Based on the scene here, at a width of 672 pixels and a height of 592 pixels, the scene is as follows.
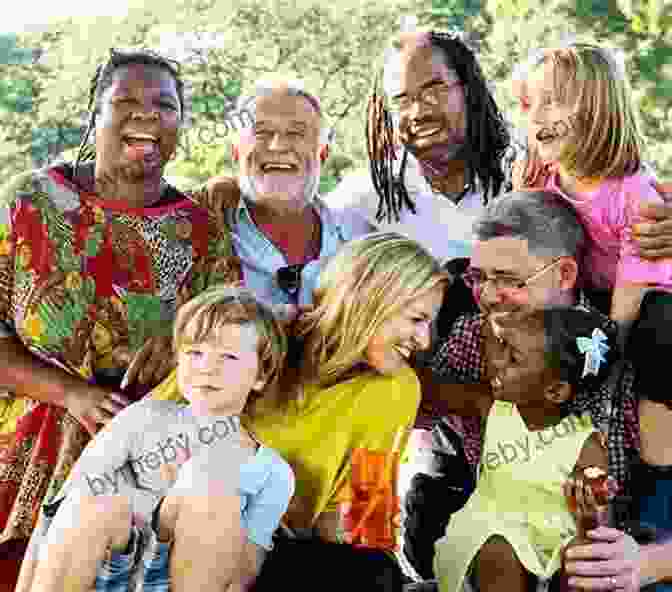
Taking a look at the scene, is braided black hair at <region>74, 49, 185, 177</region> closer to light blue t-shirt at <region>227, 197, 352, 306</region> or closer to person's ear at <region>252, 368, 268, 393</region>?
light blue t-shirt at <region>227, 197, 352, 306</region>

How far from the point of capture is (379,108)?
144 inches

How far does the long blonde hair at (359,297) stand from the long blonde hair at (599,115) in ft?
1.63

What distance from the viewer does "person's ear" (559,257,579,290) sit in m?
3.00

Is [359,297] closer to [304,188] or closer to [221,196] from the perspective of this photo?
[304,188]

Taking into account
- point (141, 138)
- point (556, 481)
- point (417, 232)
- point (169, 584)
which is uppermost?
point (141, 138)

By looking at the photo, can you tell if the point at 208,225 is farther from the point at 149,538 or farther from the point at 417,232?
the point at 149,538

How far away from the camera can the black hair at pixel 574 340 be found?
2.86 metres

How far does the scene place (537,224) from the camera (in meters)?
3.02

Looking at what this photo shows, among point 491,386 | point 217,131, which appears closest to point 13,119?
point 217,131

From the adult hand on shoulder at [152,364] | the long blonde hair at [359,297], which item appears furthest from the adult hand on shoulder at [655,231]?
the adult hand on shoulder at [152,364]

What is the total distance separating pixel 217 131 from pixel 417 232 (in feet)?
2.79

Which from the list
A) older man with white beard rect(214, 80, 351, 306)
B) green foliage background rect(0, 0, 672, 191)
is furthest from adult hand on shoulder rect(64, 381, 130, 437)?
green foliage background rect(0, 0, 672, 191)

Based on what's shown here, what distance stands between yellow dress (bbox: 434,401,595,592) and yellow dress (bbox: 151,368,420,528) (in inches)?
9.5

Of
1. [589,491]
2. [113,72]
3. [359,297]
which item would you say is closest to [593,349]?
[589,491]
